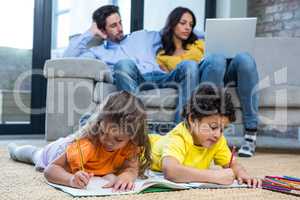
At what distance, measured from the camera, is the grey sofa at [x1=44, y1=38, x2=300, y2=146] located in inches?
78.1

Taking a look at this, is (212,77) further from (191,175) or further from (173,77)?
(191,175)

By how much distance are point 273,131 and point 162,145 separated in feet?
7.89

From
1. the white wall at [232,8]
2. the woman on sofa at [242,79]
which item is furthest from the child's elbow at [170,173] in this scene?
the white wall at [232,8]

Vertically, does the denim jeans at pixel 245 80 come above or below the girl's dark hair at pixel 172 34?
below

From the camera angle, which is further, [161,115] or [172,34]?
[172,34]

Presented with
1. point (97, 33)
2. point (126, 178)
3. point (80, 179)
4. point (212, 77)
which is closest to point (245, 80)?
point (212, 77)

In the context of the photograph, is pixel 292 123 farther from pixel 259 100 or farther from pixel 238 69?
pixel 238 69

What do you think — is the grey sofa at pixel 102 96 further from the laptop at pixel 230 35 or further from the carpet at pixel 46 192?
the carpet at pixel 46 192

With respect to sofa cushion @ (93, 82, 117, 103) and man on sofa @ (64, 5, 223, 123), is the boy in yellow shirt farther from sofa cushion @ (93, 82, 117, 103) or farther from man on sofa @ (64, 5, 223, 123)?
sofa cushion @ (93, 82, 117, 103)

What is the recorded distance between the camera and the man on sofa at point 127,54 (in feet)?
6.41

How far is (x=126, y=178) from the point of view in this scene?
3.14ft

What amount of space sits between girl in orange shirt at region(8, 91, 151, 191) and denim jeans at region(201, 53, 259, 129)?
2.88 ft

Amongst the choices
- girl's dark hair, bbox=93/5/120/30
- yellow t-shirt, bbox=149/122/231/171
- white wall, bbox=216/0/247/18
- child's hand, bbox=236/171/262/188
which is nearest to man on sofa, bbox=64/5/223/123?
girl's dark hair, bbox=93/5/120/30

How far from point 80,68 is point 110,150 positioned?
45.1 inches
